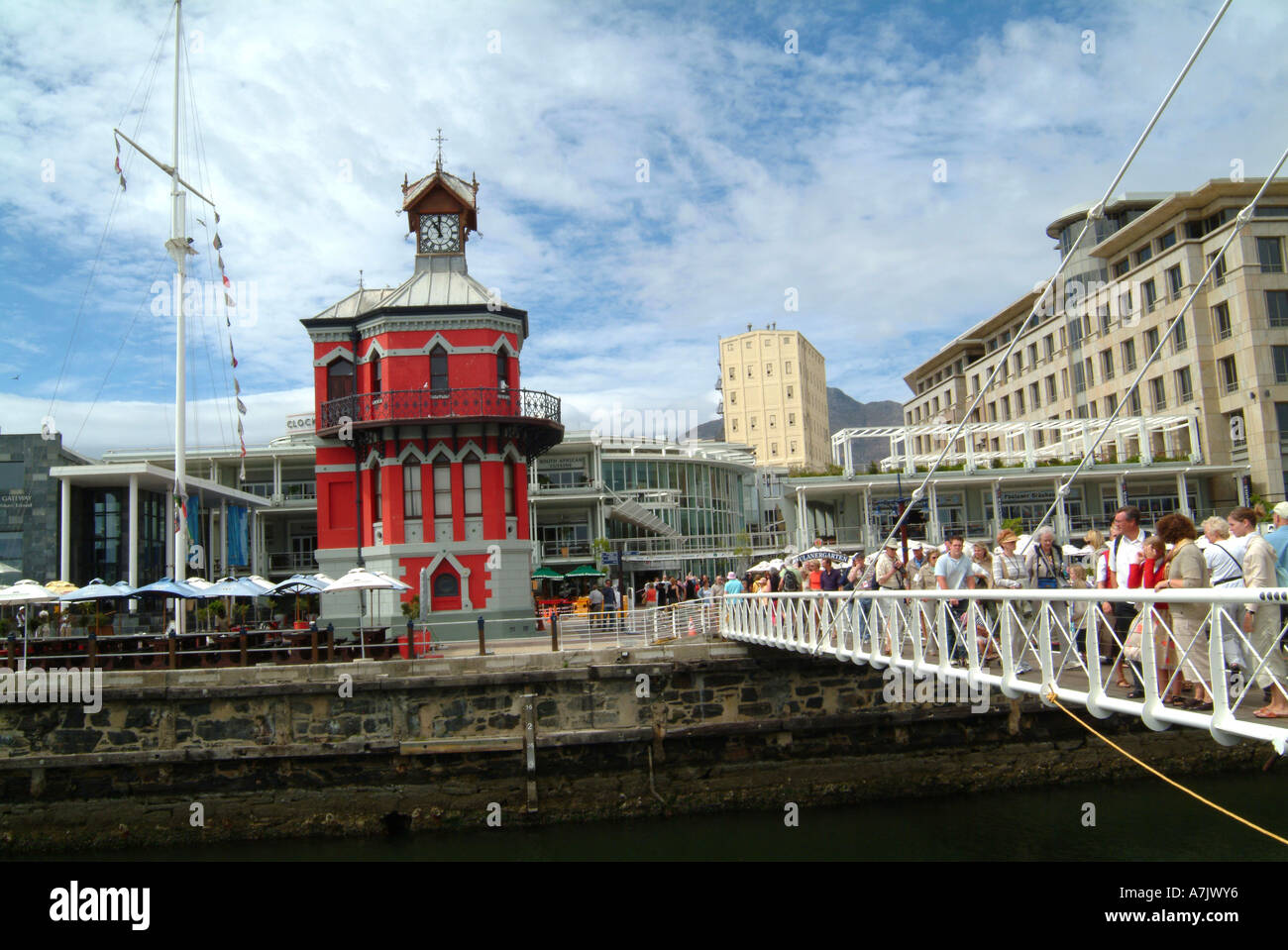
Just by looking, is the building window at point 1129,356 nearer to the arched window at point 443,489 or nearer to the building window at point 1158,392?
the building window at point 1158,392

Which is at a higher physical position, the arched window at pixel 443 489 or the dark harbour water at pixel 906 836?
the arched window at pixel 443 489

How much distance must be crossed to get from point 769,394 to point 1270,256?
182 feet

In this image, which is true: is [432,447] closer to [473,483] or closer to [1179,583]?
[473,483]

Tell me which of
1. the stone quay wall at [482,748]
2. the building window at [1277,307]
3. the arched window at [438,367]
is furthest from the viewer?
the building window at [1277,307]

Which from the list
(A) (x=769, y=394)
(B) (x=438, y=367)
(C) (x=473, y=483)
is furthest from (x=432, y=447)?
(A) (x=769, y=394)

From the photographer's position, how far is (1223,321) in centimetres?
4844

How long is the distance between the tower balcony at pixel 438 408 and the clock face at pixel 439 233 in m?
6.84

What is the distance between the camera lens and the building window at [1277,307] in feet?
151

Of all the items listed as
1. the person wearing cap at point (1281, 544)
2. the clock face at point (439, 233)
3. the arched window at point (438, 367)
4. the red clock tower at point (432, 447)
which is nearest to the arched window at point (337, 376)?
the red clock tower at point (432, 447)

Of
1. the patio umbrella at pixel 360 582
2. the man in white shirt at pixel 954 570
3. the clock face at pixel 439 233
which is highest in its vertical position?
the clock face at pixel 439 233

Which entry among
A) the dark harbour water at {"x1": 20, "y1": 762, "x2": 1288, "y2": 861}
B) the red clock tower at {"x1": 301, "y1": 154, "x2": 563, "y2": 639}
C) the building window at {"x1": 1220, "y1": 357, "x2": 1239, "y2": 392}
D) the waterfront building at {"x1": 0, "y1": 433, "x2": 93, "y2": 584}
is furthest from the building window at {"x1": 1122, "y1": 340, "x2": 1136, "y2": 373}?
the waterfront building at {"x1": 0, "y1": 433, "x2": 93, "y2": 584}

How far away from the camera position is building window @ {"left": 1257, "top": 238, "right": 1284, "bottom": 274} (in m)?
46.2

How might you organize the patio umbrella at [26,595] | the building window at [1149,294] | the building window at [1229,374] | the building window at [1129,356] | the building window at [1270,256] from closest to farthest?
the patio umbrella at [26,595] < the building window at [1270,256] < the building window at [1229,374] < the building window at [1149,294] < the building window at [1129,356]
